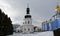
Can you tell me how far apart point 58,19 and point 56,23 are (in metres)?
1.28

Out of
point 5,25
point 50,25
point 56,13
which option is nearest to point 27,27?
point 50,25

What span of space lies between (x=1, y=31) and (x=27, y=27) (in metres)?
22.6

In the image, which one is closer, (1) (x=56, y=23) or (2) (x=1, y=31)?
(2) (x=1, y=31)

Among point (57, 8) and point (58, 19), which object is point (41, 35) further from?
point (57, 8)

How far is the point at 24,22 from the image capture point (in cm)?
5188

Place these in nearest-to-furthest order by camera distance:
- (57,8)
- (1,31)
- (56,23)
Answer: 1. (1,31)
2. (56,23)
3. (57,8)

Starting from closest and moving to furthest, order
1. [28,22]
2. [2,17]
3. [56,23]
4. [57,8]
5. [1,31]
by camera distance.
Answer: [1,31]
[2,17]
[56,23]
[57,8]
[28,22]

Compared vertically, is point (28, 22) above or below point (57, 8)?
below

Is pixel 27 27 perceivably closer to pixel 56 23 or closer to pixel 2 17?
pixel 56 23

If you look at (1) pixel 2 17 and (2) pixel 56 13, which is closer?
(1) pixel 2 17

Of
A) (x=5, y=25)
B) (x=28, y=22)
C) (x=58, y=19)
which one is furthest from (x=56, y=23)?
(x=5, y=25)

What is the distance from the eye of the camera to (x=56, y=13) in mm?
46281

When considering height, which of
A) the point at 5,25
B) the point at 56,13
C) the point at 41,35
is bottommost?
the point at 41,35

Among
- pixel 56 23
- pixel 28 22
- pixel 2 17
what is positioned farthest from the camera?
pixel 28 22
